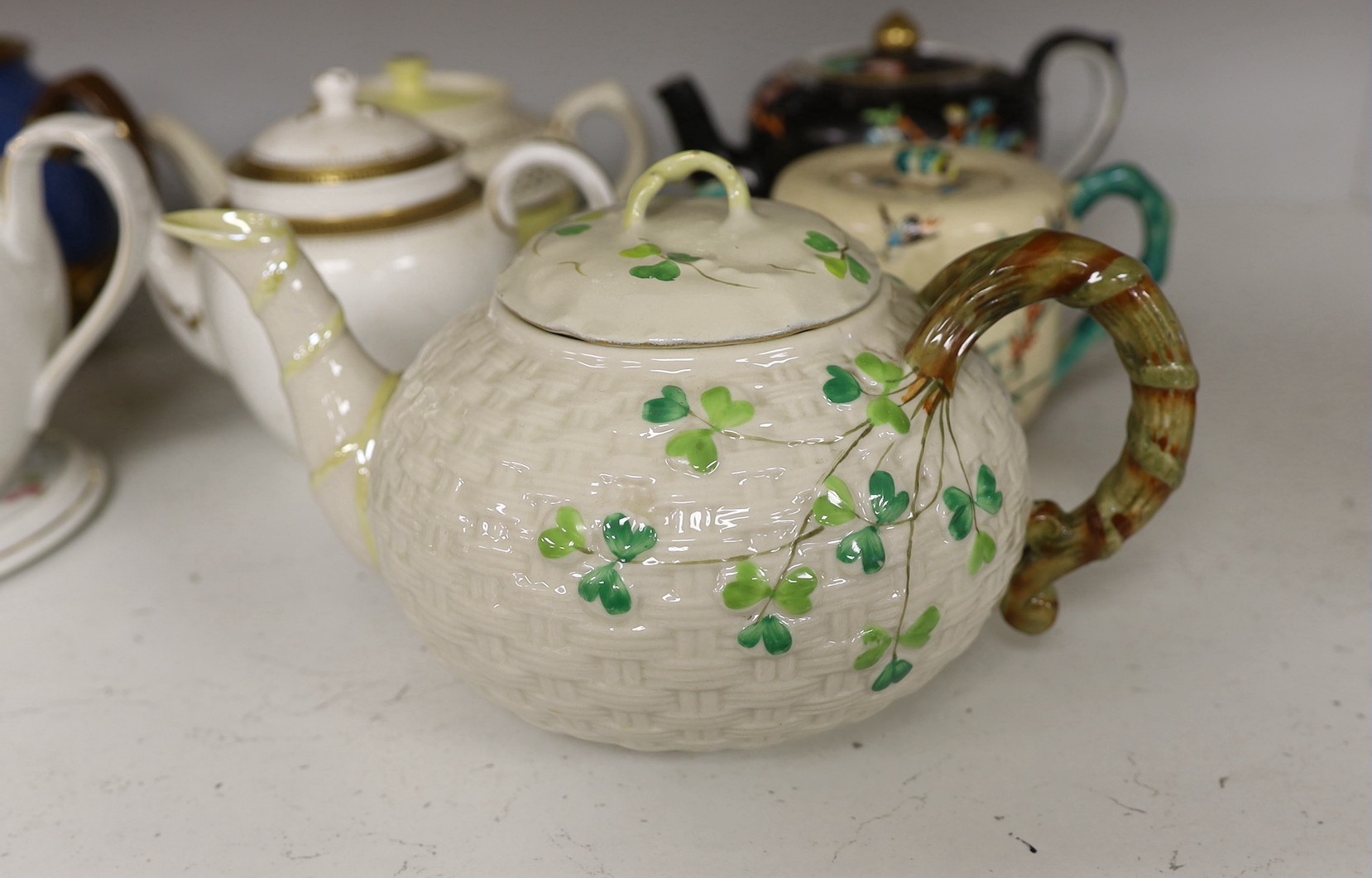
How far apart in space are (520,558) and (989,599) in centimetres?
24

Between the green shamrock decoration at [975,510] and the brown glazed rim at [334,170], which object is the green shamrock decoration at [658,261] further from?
the brown glazed rim at [334,170]

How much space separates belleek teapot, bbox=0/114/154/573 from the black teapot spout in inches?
19.0

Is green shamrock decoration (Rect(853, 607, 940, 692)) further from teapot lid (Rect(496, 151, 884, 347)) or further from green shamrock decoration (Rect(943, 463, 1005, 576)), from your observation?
teapot lid (Rect(496, 151, 884, 347))

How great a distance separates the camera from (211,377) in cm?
120

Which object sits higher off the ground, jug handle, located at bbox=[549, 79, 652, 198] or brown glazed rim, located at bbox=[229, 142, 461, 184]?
brown glazed rim, located at bbox=[229, 142, 461, 184]

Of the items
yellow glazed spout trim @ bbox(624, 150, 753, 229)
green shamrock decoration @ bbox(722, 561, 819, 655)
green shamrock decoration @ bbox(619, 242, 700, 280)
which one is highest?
yellow glazed spout trim @ bbox(624, 150, 753, 229)

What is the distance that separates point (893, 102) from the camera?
3.71ft

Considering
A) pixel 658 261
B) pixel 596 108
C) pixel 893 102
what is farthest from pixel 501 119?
pixel 658 261

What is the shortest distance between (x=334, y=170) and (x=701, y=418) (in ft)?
1.40

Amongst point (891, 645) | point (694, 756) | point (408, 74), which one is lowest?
point (694, 756)

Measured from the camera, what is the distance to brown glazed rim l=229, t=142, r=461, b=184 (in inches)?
34.3

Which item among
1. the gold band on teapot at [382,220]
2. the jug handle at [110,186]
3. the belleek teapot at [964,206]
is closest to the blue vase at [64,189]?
the jug handle at [110,186]

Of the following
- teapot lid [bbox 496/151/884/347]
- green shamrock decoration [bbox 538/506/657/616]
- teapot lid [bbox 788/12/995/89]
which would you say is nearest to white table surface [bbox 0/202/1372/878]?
green shamrock decoration [bbox 538/506/657/616]

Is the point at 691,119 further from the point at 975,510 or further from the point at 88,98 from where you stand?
the point at 975,510
